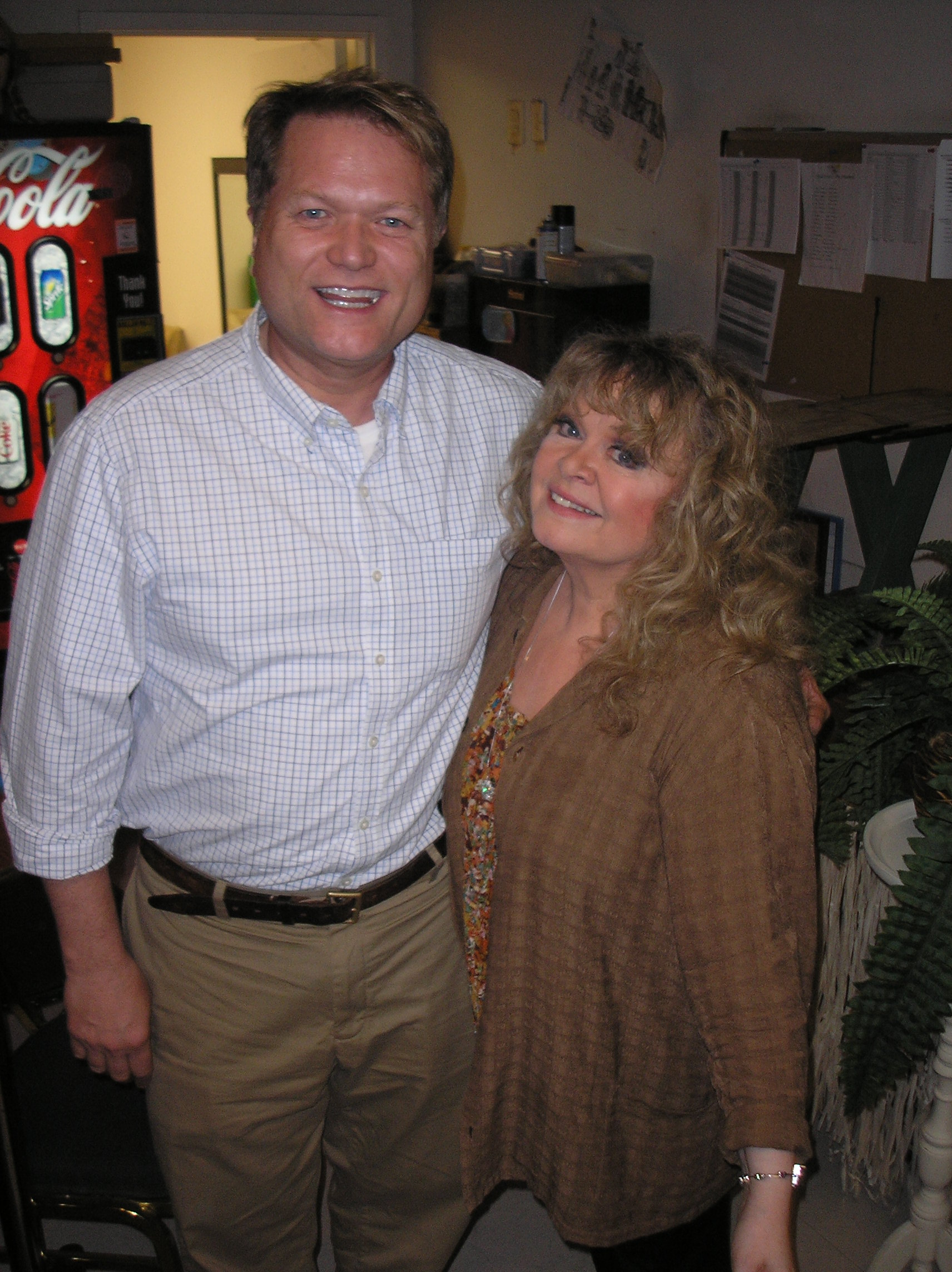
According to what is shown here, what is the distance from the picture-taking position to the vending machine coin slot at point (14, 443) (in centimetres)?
326

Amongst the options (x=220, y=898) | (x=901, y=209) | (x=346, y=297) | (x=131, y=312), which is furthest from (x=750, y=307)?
(x=220, y=898)

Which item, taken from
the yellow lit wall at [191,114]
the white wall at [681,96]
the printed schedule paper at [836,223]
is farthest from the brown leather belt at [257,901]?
the yellow lit wall at [191,114]

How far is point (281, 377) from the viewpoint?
135 centimetres

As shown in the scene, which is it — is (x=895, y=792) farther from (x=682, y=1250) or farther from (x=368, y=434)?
(x=368, y=434)

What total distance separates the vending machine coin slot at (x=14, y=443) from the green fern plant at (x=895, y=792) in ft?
8.10

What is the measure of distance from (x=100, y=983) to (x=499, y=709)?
0.62m

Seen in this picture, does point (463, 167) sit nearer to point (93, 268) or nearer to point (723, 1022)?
point (93, 268)

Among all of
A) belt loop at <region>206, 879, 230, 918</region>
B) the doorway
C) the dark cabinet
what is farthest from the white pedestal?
the doorway

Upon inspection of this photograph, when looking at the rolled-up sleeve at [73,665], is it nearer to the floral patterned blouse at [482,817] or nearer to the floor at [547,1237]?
the floral patterned blouse at [482,817]

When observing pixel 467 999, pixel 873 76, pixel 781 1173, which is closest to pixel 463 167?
pixel 873 76

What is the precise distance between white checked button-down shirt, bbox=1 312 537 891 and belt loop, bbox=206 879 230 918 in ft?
0.04

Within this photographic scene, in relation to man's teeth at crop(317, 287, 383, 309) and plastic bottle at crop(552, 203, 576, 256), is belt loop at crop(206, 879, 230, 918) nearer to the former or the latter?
man's teeth at crop(317, 287, 383, 309)

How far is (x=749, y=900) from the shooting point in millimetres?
1194

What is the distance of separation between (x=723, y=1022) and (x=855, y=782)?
0.79 meters
